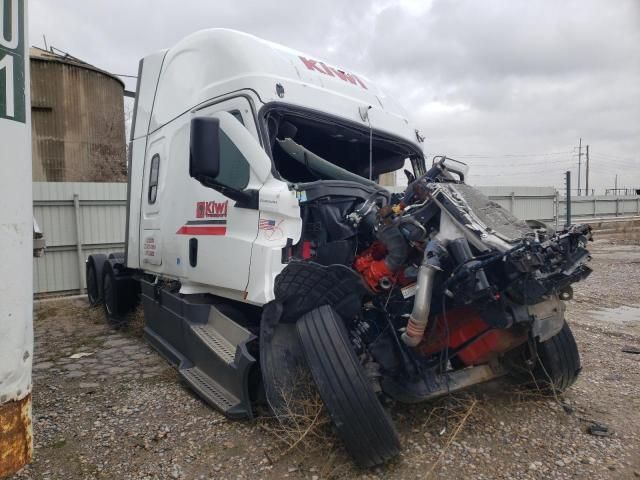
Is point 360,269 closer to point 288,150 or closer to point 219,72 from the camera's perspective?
point 288,150

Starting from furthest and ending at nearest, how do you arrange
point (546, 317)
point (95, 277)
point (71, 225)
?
Result: point (71, 225) < point (95, 277) < point (546, 317)

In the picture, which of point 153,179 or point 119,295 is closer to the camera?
point 153,179

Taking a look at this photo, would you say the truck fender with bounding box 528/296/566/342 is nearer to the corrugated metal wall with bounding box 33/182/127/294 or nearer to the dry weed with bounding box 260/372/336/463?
the dry weed with bounding box 260/372/336/463

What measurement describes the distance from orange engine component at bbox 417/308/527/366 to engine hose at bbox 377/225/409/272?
0.41 meters

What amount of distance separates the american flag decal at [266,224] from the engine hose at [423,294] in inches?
47.5

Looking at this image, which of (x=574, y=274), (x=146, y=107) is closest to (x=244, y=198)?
(x=574, y=274)

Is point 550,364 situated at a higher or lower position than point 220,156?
lower

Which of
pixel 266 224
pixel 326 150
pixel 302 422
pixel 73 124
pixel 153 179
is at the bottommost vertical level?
pixel 302 422

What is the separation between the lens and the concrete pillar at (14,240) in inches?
77.1

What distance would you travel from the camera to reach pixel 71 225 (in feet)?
32.9

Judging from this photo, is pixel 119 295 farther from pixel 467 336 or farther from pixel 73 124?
pixel 73 124

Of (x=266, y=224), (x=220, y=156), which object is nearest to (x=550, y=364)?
(x=266, y=224)

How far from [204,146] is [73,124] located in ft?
44.1

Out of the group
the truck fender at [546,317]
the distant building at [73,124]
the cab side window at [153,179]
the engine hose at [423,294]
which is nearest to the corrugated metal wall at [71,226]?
the distant building at [73,124]
